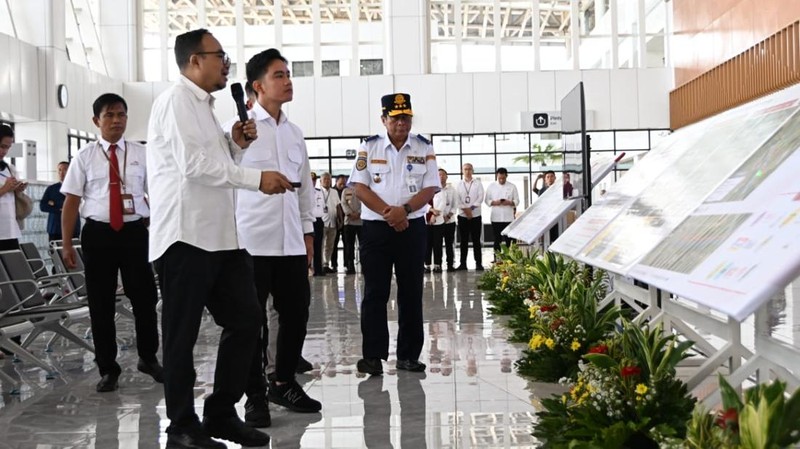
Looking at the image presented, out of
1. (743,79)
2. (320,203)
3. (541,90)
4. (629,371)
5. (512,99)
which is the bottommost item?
(629,371)

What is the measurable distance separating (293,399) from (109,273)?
137 cm

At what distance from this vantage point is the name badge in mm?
4867

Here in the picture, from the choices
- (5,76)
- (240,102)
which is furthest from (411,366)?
(5,76)

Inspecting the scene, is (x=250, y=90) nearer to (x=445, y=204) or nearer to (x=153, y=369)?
(x=153, y=369)

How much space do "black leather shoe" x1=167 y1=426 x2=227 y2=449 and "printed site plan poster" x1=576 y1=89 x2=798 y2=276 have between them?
1.63 metres

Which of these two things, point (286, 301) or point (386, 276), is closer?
point (286, 301)

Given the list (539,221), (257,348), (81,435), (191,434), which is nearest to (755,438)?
(191,434)

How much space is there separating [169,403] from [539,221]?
5.07 metres

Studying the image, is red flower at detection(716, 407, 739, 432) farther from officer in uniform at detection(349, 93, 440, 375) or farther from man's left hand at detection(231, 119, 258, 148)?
officer in uniform at detection(349, 93, 440, 375)

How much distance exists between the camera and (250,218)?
4.12 m

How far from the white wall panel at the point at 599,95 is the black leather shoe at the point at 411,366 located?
1517cm

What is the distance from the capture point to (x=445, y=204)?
1477 cm

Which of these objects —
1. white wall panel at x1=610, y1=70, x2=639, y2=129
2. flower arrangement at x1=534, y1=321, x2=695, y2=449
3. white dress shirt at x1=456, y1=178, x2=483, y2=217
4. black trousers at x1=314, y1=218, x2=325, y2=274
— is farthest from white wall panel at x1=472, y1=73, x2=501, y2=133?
flower arrangement at x1=534, y1=321, x2=695, y2=449

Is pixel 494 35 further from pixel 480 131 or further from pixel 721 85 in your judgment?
pixel 721 85
